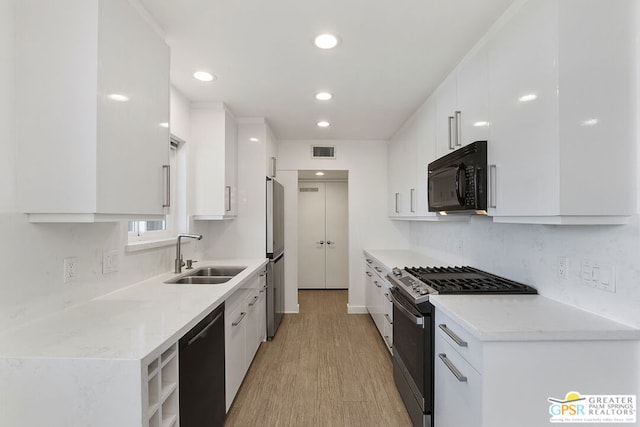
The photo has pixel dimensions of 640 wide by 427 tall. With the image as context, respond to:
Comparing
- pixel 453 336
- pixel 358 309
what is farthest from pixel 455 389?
pixel 358 309

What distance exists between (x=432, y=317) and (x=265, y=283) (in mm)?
1971

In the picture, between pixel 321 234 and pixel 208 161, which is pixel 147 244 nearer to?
pixel 208 161

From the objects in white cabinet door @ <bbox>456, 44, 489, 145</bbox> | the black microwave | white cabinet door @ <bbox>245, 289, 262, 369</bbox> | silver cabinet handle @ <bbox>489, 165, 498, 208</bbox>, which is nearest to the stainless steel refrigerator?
white cabinet door @ <bbox>245, 289, 262, 369</bbox>

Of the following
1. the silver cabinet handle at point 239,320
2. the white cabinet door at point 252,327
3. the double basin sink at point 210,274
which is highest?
the double basin sink at point 210,274

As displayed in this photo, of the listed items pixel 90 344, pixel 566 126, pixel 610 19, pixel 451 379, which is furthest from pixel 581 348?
pixel 90 344

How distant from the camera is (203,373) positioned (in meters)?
1.59

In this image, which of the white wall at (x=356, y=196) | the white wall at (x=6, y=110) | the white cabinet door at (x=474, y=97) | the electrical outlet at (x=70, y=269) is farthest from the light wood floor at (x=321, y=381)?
the white cabinet door at (x=474, y=97)

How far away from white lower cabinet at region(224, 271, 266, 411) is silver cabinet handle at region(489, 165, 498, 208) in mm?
1721

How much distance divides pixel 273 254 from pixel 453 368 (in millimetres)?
2363

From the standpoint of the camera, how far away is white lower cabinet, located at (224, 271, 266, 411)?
212cm

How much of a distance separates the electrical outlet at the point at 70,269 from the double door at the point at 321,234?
4.48 m

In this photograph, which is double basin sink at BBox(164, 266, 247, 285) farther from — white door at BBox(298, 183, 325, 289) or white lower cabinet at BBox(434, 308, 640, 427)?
white door at BBox(298, 183, 325, 289)

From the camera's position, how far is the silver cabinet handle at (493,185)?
5.52 feet

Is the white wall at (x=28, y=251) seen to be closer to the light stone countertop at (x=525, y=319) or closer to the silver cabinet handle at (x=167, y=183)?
the silver cabinet handle at (x=167, y=183)
